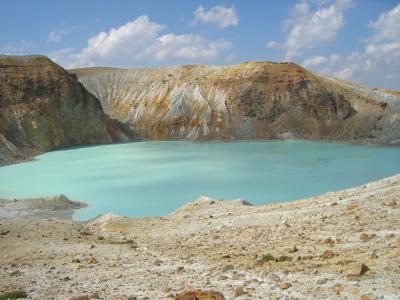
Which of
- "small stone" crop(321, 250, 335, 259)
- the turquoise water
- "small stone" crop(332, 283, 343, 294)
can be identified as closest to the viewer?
"small stone" crop(332, 283, 343, 294)

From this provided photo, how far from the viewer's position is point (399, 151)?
50.5m

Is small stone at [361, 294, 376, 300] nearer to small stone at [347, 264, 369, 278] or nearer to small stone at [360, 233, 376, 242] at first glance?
small stone at [347, 264, 369, 278]

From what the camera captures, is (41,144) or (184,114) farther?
(184,114)

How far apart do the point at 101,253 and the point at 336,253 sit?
21.7 feet

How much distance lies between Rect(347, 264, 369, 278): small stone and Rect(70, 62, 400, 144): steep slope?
180ft

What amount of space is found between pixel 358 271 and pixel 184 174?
93.1ft

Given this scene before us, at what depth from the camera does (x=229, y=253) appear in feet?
36.0

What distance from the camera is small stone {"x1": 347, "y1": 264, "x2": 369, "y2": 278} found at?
733 cm

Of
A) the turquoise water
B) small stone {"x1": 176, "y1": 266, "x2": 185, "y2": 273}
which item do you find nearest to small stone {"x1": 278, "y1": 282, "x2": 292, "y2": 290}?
small stone {"x1": 176, "y1": 266, "x2": 185, "y2": 273}

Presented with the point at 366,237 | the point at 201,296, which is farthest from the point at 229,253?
the point at 201,296

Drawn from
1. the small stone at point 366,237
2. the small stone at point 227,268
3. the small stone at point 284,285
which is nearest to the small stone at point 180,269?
the small stone at point 227,268

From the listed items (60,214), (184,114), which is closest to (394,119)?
(184,114)

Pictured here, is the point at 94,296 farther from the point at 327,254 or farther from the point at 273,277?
the point at 327,254

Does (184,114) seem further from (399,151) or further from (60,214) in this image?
(60,214)
